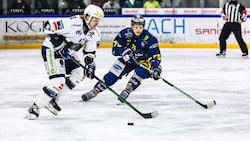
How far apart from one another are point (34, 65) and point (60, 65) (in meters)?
4.61

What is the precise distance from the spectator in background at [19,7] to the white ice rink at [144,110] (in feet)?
11.2


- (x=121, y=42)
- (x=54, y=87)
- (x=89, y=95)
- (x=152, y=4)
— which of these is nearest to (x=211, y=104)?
(x=121, y=42)

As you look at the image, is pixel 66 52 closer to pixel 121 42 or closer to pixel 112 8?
pixel 121 42

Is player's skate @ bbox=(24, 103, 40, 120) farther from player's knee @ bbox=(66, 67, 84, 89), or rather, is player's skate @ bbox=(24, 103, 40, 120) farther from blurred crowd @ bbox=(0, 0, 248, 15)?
blurred crowd @ bbox=(0, 0, 248, 15)

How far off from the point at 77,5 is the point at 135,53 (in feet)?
23.6

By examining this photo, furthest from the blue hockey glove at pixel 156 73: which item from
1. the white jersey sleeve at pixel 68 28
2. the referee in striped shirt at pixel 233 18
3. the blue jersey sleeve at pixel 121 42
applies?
the referee in striped shirt at pixel 233 18

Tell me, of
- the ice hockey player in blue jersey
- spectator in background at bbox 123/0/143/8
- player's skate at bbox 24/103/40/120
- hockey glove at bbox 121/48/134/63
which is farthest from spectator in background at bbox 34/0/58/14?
player's skate at bbox 24/103/40/120

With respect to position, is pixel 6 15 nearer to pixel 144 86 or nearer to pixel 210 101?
pixel 144 86

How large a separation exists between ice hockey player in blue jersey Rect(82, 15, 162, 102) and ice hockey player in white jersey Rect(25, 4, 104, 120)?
0.47 metres

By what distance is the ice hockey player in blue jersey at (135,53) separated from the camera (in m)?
5.60

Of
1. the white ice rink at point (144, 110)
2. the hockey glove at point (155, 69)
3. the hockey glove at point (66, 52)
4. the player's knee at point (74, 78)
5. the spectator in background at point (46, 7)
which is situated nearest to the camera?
the white ice rink at point (144, 110)

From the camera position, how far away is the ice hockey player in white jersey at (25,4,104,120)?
16.2 feet

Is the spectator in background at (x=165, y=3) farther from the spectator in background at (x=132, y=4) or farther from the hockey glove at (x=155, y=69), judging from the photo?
the hockey glove at (x=155, y=69)

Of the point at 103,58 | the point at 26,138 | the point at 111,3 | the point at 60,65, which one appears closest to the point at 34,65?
the point at 103,58
